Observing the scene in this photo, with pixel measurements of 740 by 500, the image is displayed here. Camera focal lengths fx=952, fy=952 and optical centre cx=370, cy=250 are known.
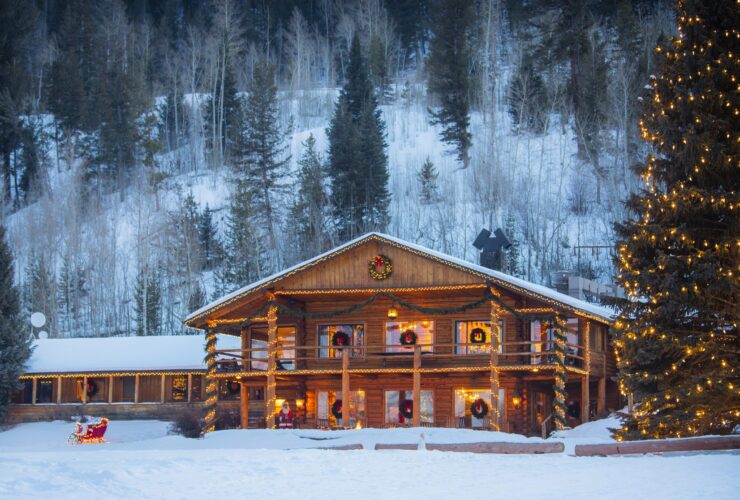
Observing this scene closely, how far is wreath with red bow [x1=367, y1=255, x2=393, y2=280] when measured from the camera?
3164cm

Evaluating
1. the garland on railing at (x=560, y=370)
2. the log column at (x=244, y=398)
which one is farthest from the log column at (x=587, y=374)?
the log column at (x=244, y=398)

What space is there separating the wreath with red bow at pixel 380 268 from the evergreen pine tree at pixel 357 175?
103ft

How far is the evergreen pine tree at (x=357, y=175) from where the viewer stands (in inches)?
2515

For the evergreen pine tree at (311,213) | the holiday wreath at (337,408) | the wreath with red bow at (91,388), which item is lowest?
the holiday wreath at (337,408)

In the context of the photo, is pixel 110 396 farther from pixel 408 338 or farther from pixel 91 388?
pixel 408 338

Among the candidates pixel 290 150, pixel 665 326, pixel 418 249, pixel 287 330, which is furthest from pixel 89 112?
pixel 665 326

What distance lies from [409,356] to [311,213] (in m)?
32.7

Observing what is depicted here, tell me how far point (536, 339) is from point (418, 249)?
18.0 ft

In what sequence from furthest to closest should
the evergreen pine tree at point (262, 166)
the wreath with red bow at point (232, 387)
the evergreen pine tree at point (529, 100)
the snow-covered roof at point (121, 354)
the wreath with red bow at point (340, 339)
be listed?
the evergreen pine tree at point (529, 100), the evergreen pine tree at point (262, 166), the snow-covered roof at point (121, 354), the wreath with red bow at point (232, 387), the wreath with red bow at point (340, 339)

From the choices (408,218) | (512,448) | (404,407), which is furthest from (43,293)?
(512,448)

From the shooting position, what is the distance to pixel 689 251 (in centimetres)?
2042

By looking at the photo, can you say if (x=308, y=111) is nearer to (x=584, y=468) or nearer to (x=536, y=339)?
(x=536, y=339)

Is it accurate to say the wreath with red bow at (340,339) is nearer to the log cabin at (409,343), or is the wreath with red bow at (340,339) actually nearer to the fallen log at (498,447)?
the log cabin at (409,343)

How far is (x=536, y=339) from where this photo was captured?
32.9 metres
